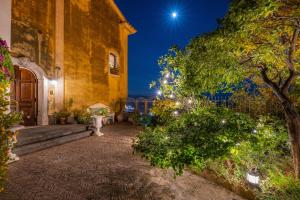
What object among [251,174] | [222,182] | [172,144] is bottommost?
[222,182]

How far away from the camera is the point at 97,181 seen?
Answer: 13.6ft

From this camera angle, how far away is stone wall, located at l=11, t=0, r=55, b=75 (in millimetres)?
8086

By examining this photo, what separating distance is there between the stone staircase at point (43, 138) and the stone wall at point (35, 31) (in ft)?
11.2

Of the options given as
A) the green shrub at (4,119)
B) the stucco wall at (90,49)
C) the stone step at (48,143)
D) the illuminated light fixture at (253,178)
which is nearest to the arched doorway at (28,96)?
the stucco wall at (90,49)

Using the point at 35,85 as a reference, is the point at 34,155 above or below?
below

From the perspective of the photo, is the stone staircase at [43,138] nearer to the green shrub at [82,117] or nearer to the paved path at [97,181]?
the paved path at [97,181]

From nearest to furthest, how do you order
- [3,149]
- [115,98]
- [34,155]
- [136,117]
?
[3,149]
[34,155]
[136,117]
[115,98]

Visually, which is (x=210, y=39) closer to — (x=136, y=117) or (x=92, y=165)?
(x=92, y=165)

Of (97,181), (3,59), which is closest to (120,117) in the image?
(97,181)

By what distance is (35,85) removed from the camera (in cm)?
934

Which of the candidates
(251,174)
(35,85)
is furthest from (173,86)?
(35,85)

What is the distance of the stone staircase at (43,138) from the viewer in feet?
19.9

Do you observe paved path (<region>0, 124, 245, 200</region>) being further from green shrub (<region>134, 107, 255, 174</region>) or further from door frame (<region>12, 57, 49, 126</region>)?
door frame (<region>12, 57, 49, 126</region>)

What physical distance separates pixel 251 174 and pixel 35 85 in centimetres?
968
